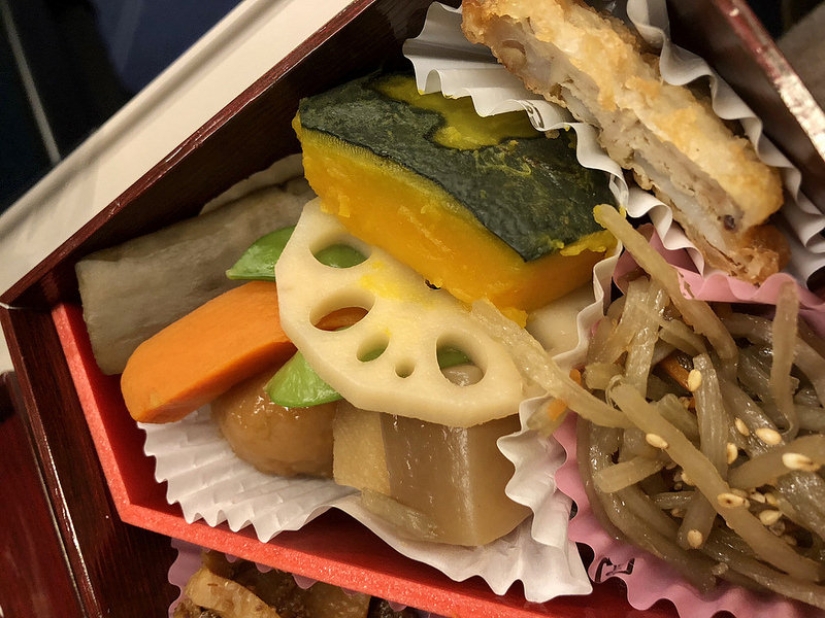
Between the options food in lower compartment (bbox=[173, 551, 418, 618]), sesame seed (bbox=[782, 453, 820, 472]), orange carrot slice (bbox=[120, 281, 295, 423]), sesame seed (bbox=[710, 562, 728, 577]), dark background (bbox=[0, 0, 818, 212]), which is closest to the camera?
sesame seed (bbox=[782, 453, 820, 472])

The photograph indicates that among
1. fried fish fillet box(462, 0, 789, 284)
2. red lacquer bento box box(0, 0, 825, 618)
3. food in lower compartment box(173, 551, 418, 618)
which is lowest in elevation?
food in lower compartment box(173, 551, 418, 618)

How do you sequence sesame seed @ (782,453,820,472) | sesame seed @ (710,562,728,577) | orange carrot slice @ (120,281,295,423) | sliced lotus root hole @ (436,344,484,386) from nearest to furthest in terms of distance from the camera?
1. sesame seed @ (782,453,820,472)
2. sesame seed @ (710,562,728,577)
3. sliced lotus root hole @ (436,344,484,386)
4. orange carrot slice @ (120,281,295,423)

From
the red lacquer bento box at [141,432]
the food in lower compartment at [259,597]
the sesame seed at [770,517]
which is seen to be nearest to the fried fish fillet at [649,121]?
the red lacquer bento box at [141,432]

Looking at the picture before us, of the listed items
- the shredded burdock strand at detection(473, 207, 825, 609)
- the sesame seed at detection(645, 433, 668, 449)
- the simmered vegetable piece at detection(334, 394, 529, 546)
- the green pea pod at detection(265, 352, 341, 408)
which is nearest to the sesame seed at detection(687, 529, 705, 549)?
the shredded burdock strand at detection(473, 207, 825, 609)

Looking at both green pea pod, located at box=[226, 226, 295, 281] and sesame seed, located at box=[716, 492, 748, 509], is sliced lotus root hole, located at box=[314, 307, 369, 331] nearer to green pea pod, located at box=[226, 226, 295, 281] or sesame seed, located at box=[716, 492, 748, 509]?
green pea pod, located at box=[226, 226, 295, 281]

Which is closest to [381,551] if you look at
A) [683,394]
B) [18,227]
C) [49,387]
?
[683,394]

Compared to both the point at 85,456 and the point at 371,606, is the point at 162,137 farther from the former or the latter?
the point at 371,606
